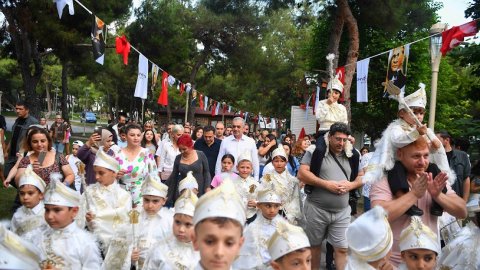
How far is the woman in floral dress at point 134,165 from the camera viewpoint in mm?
6824

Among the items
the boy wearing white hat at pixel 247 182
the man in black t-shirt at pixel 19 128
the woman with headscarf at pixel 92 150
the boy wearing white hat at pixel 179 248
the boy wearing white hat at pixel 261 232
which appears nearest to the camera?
the boy wearing white hat at pixel 179 248

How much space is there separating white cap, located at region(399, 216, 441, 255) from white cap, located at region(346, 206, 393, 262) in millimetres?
320

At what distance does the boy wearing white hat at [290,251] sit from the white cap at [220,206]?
656 mm

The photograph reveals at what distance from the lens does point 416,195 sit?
3.15 meters

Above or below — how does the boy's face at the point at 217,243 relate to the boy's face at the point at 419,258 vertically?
above

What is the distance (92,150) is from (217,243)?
566 cm

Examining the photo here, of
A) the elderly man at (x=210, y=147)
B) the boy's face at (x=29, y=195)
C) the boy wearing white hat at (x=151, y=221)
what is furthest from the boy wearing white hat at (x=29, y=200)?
the elderly man at (x=210, y=147)

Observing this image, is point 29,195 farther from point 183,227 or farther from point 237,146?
point 237,146

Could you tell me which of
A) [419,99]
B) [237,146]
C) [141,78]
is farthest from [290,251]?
[141,78]

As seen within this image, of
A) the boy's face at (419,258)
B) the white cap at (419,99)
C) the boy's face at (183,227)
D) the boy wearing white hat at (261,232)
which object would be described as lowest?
the boy wearing white hat at (261,232)

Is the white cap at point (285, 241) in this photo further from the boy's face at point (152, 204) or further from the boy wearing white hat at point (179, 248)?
the boy's face at point (152, 204)

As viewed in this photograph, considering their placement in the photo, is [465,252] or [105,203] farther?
[105,203]

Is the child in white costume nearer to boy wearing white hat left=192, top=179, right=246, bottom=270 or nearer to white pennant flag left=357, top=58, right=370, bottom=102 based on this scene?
boy wearing white hat left=192, top=179, right=246, bottom=270

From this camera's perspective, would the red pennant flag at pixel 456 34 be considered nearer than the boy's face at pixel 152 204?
No
